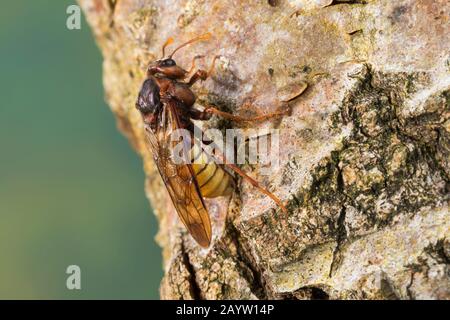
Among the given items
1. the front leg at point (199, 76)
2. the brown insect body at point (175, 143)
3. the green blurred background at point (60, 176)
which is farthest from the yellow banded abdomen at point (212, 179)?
the green blurred background at point (60, 176)

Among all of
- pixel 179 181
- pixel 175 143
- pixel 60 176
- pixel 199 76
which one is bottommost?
pixel 179 181

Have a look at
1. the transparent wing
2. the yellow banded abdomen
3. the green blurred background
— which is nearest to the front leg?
the transparent wing

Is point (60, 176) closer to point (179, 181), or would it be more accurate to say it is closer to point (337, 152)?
point (179, 181)

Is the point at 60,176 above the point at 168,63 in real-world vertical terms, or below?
above

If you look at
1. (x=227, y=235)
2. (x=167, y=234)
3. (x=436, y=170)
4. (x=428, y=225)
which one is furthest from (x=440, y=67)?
(x=167, y=234)

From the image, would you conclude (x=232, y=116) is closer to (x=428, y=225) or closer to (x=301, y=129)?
(x=301, y=129)

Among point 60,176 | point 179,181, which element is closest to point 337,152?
point 179,181
